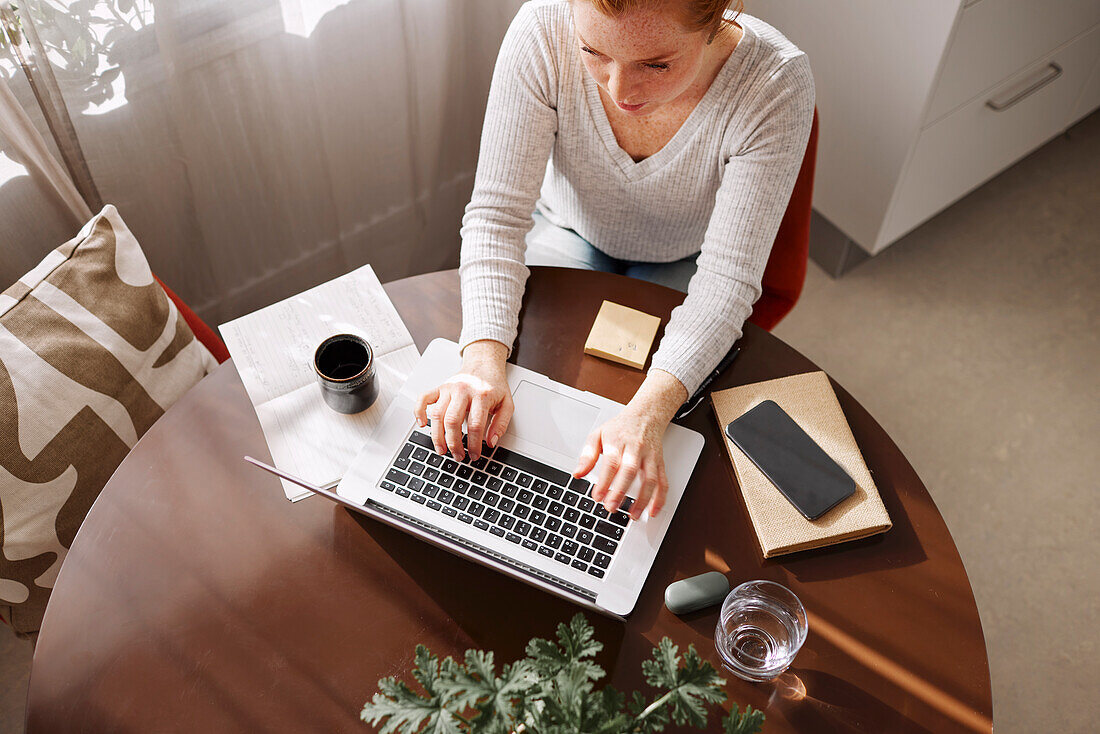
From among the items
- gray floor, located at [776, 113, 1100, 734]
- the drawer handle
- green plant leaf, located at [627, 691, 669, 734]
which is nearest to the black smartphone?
green plant leaf, located at [627, 691, 669, 734]

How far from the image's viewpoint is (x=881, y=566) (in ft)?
3.36

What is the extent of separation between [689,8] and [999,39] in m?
1.17

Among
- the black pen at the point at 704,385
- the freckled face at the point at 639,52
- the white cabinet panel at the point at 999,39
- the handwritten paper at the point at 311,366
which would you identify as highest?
the freckled face at the point at 639,52

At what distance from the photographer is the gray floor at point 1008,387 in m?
1.77

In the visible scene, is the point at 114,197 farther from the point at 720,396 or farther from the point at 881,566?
the point at 881,566

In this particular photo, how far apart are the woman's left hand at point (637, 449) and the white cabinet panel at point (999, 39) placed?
3.74 feet

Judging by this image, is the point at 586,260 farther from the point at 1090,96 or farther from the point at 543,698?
the point at 1090,96

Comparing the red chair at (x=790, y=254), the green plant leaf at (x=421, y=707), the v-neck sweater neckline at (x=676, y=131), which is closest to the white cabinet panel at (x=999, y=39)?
the red chair at (x=790, y=254)

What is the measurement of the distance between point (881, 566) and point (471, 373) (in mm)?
569

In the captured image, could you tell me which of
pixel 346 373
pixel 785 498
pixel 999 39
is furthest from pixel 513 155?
pixel 999 39

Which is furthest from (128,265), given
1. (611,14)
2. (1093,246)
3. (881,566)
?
(1093,246)

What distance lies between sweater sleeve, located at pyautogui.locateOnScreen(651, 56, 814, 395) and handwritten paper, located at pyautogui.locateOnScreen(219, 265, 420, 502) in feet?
1.33

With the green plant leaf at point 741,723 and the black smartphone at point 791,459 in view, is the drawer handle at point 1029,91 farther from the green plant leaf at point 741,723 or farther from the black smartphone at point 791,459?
the green plant leaf at point 741,723

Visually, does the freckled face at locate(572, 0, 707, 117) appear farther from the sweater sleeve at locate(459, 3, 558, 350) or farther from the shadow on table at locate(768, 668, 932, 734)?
the shadow on table at locate(768, 668, 932, 734)
